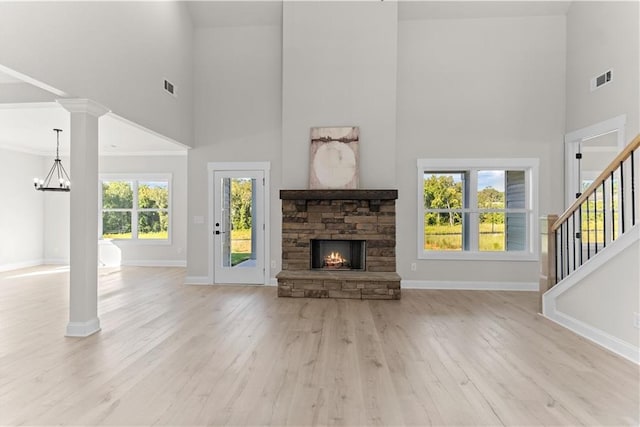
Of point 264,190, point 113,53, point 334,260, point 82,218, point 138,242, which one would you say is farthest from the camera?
point 138,242

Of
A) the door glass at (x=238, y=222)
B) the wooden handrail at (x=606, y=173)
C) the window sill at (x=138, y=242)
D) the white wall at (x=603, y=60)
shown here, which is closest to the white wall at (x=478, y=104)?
the white wall at (x=603, y=60)

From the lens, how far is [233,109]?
21.0 feet

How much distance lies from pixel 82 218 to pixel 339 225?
3455 mm

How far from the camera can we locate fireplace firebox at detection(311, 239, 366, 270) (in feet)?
20.0

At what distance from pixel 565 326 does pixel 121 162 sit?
9.12 meters

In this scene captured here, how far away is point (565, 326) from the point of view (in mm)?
3994

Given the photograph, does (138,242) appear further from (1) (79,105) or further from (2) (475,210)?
(2) (475,210)

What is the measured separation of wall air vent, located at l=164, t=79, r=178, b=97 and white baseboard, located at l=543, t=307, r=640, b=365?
5.91 m

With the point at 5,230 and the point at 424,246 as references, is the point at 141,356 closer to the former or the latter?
the point at 424,246

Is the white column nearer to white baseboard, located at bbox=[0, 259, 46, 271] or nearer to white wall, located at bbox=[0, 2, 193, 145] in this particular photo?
white wall, located at bbox=[0, 2, 193, 145]

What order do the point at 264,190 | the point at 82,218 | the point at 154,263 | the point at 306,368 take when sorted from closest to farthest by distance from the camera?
the point at 306,368 → the point at 82,218 → the point at 264,190 → the point at 154,263

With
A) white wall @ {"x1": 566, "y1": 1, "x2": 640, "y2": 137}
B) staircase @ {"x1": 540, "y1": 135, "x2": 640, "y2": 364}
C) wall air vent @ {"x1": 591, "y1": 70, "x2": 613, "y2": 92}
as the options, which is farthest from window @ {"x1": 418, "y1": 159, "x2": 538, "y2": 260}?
staircase @ {"x1": 540, "y1": 135, "x2": 640, "y2": 364}

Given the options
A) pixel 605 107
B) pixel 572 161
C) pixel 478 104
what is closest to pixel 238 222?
pixel 478 104

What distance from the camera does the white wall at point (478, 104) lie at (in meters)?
6.00
